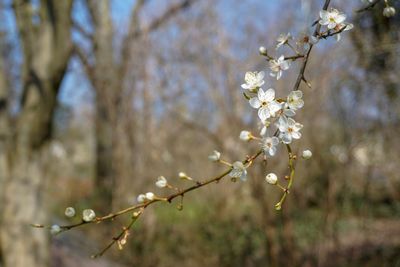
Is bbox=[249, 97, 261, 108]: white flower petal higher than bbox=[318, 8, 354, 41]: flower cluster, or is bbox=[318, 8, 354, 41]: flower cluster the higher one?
bbox=[318, 8, 354, 41]: flower cluster

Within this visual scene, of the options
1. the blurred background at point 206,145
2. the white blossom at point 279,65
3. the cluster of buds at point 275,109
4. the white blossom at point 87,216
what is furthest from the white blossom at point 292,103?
the blurred background at point 206,145

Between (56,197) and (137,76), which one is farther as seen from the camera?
(56,197)

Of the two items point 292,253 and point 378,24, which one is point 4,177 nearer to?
point 292,253

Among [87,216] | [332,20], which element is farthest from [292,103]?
[87,216]

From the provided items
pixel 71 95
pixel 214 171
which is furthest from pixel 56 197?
pixel 214 171


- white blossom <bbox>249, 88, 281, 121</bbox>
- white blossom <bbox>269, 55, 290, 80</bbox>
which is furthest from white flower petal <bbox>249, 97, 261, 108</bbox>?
white blossom <bbox>269, 55, 290, 80</bbox>

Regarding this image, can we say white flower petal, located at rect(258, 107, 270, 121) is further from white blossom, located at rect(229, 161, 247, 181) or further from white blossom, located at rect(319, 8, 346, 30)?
white blossom, located at rect(319, 8, 346, 30)
